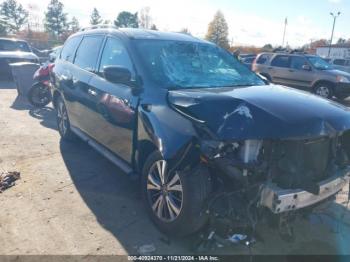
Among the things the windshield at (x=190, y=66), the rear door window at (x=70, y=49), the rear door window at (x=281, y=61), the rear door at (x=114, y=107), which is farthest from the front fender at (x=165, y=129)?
the rear door window at (x=281, y=61)

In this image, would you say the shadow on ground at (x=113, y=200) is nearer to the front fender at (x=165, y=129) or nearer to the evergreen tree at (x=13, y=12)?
the front fender at (x=165, y=129)

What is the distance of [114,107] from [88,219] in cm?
131

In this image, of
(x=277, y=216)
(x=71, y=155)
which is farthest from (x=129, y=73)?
(x=71, y=155)

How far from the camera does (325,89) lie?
1354cm

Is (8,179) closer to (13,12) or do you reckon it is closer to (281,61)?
(281,61)

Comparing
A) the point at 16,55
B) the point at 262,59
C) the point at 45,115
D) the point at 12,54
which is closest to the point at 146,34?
the point at 45,115

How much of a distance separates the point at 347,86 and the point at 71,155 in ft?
36.7

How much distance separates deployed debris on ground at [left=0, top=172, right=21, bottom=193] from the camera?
4.53m

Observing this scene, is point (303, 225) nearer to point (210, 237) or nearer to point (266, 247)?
point (266, 247)

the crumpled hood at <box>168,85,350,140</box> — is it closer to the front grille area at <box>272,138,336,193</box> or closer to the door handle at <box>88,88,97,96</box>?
the front grille area at <box>272,138,336,193</box>

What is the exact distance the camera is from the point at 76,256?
3.17 meters

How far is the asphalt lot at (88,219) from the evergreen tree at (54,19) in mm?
66781

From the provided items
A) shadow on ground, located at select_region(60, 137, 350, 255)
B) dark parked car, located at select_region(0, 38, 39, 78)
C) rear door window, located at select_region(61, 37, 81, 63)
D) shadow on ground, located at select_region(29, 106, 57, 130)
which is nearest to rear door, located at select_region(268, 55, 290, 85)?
shadow on ground, located at select_region(29, 106, 57, 130)

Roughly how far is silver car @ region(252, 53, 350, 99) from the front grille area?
1118 centimetres
